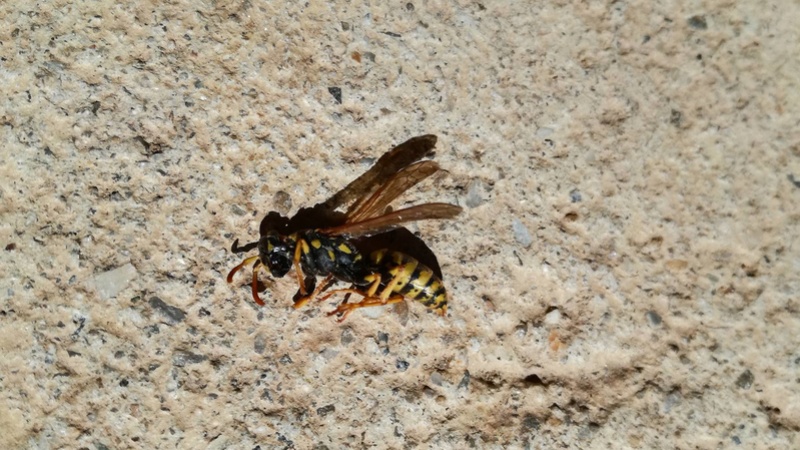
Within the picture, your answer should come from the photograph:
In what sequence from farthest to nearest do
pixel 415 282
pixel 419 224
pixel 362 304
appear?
pixel 419 224
pixel 362 304
pixel 415 282

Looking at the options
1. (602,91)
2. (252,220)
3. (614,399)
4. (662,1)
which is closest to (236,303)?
(252,220)

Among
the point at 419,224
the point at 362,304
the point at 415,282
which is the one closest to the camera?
the point at 415,282

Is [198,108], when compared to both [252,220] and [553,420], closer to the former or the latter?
[252,220]

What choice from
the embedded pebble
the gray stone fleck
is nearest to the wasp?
the gray stone fleck

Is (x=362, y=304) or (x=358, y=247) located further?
(x=358, y=247)

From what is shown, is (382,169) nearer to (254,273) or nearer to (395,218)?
(395,218)

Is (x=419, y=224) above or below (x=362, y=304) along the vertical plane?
above

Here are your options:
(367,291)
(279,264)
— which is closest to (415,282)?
(367,291)

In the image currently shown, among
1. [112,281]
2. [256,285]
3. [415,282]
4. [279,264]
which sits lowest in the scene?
[112,281]
